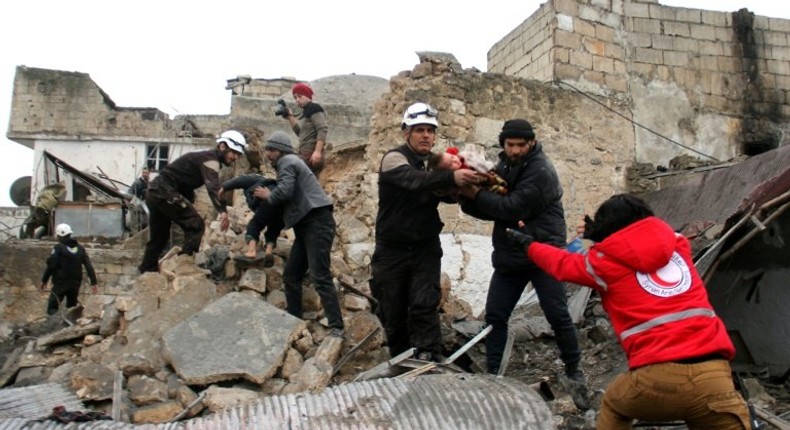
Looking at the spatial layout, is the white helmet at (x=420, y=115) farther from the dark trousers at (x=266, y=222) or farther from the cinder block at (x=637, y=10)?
the cinder block at (x=637, y=10)

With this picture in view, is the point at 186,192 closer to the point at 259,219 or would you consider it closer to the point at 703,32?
the point at 259,219

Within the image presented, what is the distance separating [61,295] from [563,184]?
651 centimetres

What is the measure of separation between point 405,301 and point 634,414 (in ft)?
5.78

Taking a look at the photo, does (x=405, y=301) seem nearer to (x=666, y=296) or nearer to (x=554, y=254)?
(x=554, y=254)

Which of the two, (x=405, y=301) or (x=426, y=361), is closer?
(x=426, y=361)

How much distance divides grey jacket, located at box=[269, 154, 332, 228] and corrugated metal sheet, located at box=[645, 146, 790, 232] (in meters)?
3.09

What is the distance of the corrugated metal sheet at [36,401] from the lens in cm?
392

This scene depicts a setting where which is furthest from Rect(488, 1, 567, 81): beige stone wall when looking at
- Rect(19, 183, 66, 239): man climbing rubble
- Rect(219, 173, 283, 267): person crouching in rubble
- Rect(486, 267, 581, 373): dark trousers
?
Rect(19, 183, 66, 239): man climbing rubble

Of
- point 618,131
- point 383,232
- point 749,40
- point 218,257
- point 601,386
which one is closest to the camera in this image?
point 383,232

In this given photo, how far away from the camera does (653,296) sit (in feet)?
9.98

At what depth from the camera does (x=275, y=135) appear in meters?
5.50

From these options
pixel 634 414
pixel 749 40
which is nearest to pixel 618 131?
pixel 749 40

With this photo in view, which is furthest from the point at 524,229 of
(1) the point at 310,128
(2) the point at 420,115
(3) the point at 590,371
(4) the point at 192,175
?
(1) the point at 310,128

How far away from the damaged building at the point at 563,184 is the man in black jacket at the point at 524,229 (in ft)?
1.52
